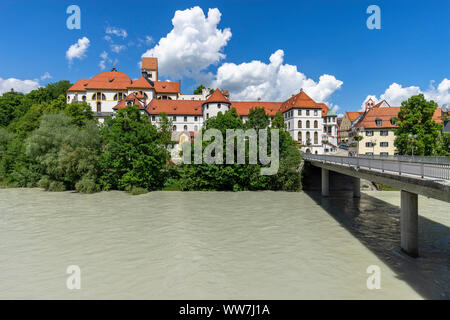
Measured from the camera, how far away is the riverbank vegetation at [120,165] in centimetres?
3566

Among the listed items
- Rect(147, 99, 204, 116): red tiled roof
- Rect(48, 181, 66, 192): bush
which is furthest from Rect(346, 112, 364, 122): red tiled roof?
Rect(48, 181, 66, 192): bush

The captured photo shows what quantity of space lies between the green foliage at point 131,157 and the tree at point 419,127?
33.0 meters

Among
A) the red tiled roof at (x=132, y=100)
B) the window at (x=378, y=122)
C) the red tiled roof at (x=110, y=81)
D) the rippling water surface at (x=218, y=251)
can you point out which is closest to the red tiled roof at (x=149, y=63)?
the red tiled roof at (x=110, y=81)

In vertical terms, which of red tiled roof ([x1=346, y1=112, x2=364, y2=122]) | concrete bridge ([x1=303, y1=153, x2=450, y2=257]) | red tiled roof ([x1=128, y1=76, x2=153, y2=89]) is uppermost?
red tiled roof ([x1=128, y1=76, x2=153, y2=89])

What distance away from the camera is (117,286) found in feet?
35.8

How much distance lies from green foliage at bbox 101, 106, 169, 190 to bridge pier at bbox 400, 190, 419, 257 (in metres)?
29.0

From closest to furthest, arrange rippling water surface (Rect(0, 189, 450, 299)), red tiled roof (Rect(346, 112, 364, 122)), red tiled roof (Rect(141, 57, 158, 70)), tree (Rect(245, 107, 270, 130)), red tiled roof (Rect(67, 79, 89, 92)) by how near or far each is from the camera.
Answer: rippling water surface (Rect(0, 189, 450, 299)), tree (Rect(245, 107, 270, 130)), red tiled roof (Rect(67, 79, 89, 92)), red tiled roof (Rect(141, 57, 158, 70)), red tiled roof (Rect(346, 112, 364, 122))

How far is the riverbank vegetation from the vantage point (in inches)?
1404

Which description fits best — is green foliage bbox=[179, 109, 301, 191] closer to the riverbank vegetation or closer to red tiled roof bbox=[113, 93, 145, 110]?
the riverbank vegetation

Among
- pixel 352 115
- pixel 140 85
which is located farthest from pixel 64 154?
pixel 352 115

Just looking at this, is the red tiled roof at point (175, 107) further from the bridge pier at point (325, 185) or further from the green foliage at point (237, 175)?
the bridge pier at point (325, 185)

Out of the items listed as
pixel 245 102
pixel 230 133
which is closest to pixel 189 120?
pixel 245 102

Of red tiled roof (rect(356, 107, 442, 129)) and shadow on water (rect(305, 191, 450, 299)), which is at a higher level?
red tiled roof (rect(356, 107, 442, 129))
